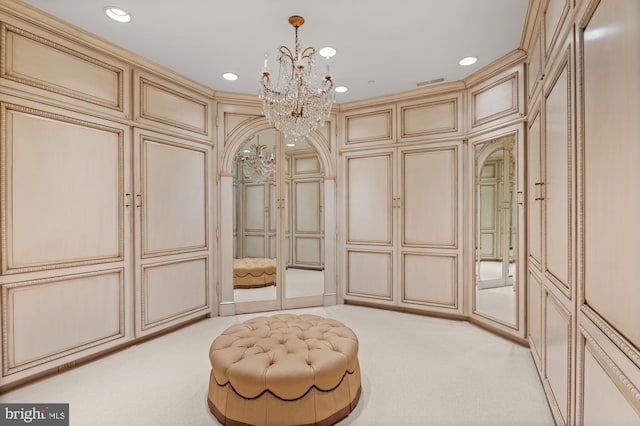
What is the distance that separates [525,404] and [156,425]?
2253mm

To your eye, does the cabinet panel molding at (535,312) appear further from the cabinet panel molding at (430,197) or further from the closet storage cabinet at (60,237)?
the closet storage cabinet at (60,237)

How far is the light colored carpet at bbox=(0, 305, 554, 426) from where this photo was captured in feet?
6.64

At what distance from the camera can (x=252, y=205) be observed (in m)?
4.15

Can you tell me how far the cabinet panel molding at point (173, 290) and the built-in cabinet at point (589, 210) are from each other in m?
3.24

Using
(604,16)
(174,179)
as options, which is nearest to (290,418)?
(604,16)

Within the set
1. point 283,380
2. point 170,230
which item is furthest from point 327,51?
point 283,380

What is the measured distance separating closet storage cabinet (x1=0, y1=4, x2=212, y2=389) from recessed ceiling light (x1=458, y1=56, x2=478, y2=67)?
9.05 ft

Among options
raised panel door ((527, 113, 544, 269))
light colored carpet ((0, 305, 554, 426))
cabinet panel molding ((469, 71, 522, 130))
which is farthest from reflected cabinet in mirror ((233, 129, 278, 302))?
raised panel door ((527, 113, 544, 269))

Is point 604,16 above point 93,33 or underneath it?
underneath

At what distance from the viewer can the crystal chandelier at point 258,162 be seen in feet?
13.6

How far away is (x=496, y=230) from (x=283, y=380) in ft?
8.86

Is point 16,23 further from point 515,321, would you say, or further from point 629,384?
point 515,321

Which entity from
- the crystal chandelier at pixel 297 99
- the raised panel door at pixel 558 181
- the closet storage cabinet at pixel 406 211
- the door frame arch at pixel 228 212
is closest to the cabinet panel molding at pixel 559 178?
the raised panel door at pixel 558 181

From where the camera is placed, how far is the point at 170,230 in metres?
3.47
